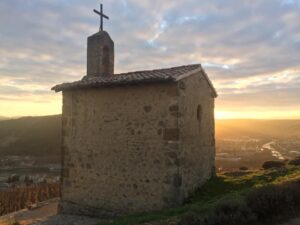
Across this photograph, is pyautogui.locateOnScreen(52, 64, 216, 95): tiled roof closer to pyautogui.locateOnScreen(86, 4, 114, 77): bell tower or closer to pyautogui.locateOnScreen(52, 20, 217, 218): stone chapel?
pyautogui.locateOnScreen(52, 20, 217, 218): stone chapel

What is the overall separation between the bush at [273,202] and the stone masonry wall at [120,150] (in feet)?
11.4

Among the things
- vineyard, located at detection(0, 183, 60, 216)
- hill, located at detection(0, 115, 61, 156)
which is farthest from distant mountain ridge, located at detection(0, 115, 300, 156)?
vineyard, located at detection(0, 183, 60, 216)

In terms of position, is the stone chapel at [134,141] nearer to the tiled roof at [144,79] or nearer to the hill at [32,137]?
the tiled roof at [144,79]

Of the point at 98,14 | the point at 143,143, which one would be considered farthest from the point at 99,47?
the point at 143,143

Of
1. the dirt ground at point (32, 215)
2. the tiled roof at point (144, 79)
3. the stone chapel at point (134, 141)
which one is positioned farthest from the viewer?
the dirt ground at point (32, 215)

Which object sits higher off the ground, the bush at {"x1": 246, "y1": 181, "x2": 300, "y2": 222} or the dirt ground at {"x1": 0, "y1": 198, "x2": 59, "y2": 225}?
the bush at {"x1": 246, "y1": 181, "x2": 300, "y2": 222}

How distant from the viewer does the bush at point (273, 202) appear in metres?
7.36

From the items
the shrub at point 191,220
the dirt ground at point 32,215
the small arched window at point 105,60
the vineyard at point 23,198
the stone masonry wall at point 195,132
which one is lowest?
the vineyard at point 23,198

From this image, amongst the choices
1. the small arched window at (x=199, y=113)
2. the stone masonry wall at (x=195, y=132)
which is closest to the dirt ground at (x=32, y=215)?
the stone masonry wall at (x=195, y=132)

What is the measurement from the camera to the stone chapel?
10852mm

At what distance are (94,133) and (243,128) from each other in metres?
109

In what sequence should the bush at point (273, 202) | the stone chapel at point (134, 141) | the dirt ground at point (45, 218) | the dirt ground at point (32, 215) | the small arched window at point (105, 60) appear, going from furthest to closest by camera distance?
1. the small arched window at point (105, 60)
2. the dirt ground at point (32, 215)
3. the dirt ground at point (45, 218)
4. the stone chapel at point (134, 141)
5. the bush at point (273, 202)

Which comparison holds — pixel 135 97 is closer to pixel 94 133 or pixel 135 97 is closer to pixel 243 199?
pixel 94 133

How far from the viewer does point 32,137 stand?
60094mm
